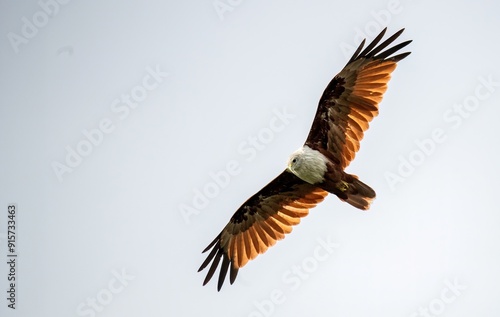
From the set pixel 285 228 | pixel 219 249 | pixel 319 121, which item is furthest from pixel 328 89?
pixel 219 249

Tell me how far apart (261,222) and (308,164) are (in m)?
1.87

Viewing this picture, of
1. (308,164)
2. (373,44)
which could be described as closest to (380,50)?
(373,44)

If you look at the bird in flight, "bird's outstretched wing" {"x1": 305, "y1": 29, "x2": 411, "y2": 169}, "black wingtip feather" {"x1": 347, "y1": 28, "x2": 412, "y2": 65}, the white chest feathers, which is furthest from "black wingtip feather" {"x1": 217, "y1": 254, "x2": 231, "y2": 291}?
"black wingtip feather" {"x1": 347, "y1": 28, "x2": 412, "y2": 65}

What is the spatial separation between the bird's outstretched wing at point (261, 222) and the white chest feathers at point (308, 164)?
66cm

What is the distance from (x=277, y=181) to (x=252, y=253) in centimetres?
Answer: 156

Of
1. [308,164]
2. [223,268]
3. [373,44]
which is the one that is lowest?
[223,268]

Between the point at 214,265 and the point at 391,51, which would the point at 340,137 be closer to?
the point at 391,51

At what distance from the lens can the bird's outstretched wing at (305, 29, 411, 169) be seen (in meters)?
12.3

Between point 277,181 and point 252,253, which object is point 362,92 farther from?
point 252,253

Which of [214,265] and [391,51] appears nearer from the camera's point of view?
[391,51]

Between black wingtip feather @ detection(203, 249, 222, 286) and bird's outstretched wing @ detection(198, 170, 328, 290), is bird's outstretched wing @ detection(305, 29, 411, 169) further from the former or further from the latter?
black wingtip feather @ detection(203, 249, 222, 286)

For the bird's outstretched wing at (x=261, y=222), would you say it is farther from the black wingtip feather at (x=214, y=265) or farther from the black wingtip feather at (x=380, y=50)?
the black wingtip feather at (x=380, y=50)

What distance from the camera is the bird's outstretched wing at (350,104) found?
12.3 meters

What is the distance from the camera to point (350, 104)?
12398 mm
